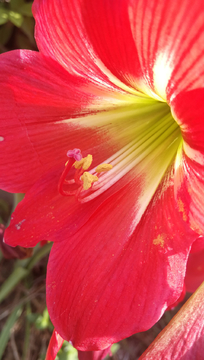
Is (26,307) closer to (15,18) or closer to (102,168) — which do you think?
(102,168)

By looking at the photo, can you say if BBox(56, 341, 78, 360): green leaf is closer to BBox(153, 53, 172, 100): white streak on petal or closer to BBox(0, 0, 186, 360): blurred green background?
BBox(0, 0, 186, 360): blurred green background

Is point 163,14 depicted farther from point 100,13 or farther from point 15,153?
point 15,153

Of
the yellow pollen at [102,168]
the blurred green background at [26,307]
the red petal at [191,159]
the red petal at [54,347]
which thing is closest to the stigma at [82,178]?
the yellow pollen at [102,168]

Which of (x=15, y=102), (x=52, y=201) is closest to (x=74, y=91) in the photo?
(x=15, y=102)

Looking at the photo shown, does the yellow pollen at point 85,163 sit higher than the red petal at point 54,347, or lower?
higher

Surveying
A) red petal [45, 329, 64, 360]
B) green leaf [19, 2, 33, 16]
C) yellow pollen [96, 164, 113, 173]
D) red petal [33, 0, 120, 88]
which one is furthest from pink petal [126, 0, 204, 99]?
green leaf [19, 2, 33, 16]

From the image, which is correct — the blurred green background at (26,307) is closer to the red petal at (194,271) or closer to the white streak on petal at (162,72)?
the red petal at (194,271)
